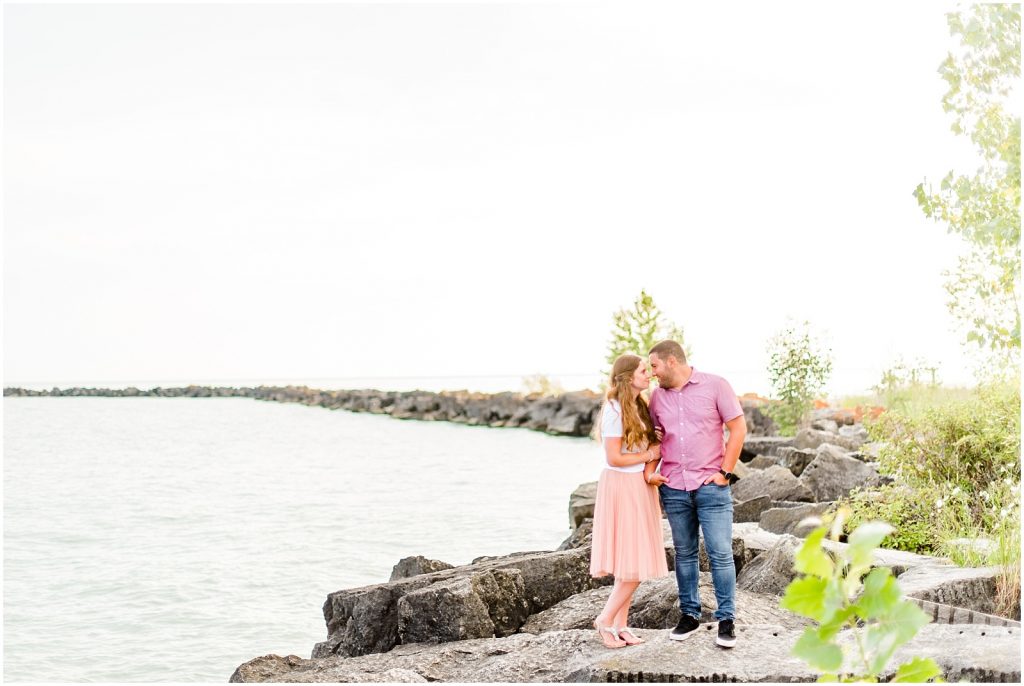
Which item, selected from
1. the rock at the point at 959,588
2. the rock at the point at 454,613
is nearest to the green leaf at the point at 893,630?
the rock at the point at 959,588

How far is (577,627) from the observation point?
20.1 ft

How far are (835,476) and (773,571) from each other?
416cm

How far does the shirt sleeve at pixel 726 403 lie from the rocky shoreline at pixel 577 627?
3.98ft

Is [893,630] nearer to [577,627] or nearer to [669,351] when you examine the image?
[669,351]

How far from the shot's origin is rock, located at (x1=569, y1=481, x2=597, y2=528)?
1122 centimetres

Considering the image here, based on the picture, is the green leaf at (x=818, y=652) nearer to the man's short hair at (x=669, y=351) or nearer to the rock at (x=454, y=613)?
the man's short hair at (x=669, y=351)

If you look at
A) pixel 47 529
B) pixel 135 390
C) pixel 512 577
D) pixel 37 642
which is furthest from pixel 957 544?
pixel 135 390

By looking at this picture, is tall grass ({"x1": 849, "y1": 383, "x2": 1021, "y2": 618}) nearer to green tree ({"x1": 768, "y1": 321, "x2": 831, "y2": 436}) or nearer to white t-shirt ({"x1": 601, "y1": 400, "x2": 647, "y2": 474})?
white t-shirt ({"x1": 601, "y1": 400, "x2": 647, "y2": 474})

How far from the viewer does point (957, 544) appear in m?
6.55

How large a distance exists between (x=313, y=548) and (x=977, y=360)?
969 cm

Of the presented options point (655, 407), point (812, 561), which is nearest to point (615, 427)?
point (655, 407)

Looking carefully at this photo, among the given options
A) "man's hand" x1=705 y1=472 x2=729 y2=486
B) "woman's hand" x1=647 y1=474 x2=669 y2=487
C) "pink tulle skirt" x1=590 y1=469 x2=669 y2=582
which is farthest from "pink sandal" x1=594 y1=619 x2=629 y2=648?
"man's hand" x1=705 y1=472 x2=729 y2=486

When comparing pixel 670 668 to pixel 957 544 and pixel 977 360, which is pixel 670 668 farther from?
pixel 977 360

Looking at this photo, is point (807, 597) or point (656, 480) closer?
point (807, 597)
